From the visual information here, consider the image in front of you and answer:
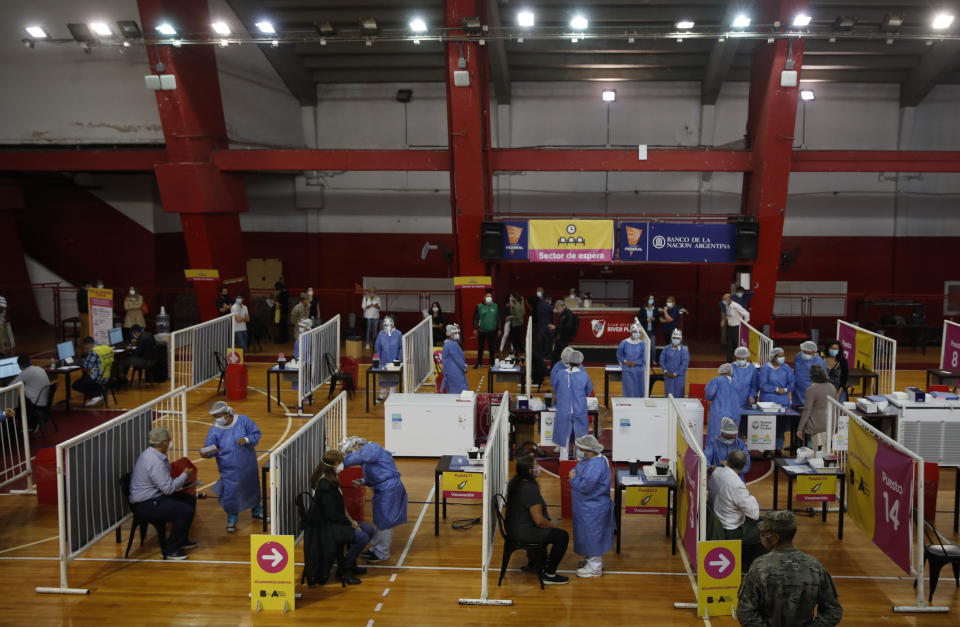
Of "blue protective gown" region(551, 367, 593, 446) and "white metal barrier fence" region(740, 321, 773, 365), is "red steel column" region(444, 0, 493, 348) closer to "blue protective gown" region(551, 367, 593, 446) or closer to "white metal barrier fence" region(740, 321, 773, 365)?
"white metal barrier fence" region(740, 321, 773, 365)

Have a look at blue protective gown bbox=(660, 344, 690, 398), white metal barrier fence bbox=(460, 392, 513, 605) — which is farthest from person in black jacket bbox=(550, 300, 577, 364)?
white metal barrier fence bbox=(460, 392, 513, 605)

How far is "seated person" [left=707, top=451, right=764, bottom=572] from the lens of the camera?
7.82m

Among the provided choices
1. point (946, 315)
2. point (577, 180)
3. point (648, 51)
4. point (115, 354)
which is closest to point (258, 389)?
point (115, 354)

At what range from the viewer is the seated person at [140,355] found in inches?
649

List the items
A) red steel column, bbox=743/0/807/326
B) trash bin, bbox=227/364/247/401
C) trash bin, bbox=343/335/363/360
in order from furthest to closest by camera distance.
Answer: trash bin, bbox=343/335/363/360
red steel column, bbox=743/0/807/326
trash bin, bbox=227/364/247/401

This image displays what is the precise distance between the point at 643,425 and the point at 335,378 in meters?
6.48

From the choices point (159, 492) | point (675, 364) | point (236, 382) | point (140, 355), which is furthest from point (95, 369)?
point (675, 364)

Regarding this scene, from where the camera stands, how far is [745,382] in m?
11.9

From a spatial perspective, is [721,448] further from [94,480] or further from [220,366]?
[220,366]

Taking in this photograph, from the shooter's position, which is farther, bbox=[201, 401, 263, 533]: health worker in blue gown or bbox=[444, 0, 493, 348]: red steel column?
bbox=[444, 0, 493, 348]: red steel column

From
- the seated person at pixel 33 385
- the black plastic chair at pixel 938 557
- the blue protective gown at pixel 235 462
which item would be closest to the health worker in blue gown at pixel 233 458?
the blue protective gown at pixel 235 462

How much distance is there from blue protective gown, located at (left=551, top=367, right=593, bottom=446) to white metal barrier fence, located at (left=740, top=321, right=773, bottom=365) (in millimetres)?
3865

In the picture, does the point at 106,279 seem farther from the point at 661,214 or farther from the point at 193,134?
the point at 661,214

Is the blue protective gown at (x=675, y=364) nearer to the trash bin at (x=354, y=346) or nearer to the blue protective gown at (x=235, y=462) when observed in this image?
the blue protective gown at (x=235, y=462)
